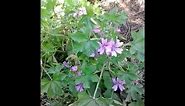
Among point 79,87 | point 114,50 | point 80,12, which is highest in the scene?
point 80,12

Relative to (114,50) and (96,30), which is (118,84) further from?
(96,30)

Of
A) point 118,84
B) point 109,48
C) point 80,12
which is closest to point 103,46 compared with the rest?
point 109,48

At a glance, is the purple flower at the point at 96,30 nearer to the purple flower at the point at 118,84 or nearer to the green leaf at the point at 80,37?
the green leaf at the point at 80,37

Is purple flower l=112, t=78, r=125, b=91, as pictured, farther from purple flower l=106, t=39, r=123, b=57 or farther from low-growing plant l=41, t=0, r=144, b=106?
purple flower l=106, t=39, r=123, b=57

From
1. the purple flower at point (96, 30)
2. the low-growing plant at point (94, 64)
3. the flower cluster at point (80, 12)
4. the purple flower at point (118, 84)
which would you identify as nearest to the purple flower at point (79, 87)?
the low-growing plant at point (94, 64)

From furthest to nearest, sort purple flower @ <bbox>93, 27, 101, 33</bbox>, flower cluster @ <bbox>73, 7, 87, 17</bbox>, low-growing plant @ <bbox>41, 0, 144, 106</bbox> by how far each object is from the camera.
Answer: flower cluster @ <bbox>73, 7, 87, 17</bbox>
purple flower @ <bbox>93, 27, 101, 33</bbox>
low-growing plant @ <bbox>41, 0, 144, 106</bbox>

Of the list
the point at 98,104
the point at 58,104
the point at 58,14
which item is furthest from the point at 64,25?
the point at 98,104

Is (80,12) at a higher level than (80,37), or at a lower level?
higher

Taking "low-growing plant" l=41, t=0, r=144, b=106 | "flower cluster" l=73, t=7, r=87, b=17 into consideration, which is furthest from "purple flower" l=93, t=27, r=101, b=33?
Answer: "flower cluster" l=73, t=7, r=87, b=17
